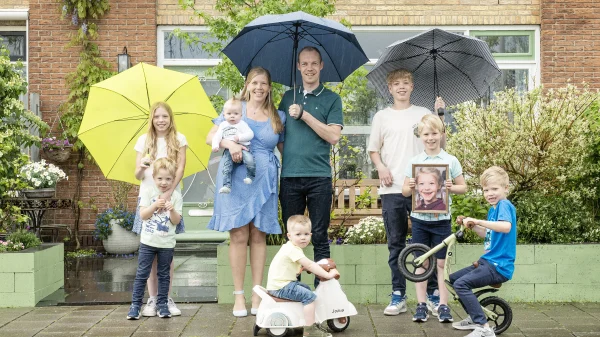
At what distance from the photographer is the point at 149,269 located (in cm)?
583

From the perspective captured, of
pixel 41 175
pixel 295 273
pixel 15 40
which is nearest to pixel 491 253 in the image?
pixel 295 273

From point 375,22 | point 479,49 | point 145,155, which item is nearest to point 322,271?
point 145,155

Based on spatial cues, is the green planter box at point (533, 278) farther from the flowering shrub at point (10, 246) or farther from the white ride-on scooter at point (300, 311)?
the flowering shrub at point (10, 246)

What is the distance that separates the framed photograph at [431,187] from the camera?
5.45 meters

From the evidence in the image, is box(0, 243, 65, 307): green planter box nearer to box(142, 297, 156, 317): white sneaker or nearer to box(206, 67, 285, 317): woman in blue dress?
box(142, 297, 156, 317): white sneaker

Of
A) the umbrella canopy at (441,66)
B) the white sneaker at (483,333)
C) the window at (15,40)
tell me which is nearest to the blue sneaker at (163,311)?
the white sneaker at (483,333)

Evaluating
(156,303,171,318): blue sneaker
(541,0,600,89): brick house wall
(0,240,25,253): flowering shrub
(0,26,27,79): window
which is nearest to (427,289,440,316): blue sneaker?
(156,303,171,318): blue sneaker

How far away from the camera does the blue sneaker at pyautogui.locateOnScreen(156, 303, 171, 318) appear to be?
584cm

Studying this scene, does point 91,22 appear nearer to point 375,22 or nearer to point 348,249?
point 375,22

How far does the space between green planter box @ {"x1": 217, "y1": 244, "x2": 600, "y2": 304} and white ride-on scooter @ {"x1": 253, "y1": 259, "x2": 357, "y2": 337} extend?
1.17m

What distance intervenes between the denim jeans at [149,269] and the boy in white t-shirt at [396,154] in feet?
5.45

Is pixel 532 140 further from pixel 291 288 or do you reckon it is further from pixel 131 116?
pixel 131 116

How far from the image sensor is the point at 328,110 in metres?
5.81

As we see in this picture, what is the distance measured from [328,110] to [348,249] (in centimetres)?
134
